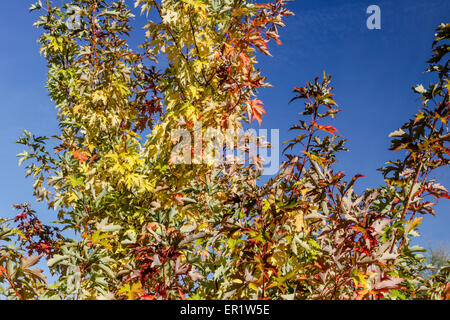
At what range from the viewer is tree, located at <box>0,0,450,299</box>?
2162 mm

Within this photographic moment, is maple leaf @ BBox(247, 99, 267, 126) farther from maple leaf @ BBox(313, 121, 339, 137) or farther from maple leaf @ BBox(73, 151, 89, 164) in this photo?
maple leaf @ BBox(73, 151, 89, 164)

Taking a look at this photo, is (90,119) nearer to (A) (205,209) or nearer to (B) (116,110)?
(B) (116,110)

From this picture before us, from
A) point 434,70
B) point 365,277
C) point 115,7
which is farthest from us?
point 115,7

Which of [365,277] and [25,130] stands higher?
[25,130]

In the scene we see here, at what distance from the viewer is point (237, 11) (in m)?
3.73

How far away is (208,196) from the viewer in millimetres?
3559

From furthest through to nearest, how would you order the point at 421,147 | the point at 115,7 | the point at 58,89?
the point at 58,89 → the point at 115,7 → the point at 421,147

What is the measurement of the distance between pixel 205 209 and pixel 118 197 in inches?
52.4

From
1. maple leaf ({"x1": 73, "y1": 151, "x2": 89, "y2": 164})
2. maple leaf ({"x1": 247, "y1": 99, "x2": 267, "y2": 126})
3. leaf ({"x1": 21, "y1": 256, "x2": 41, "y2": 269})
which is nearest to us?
leaf ({"x1": 21, "y1": 256, "x2": 41, "y2": 269})

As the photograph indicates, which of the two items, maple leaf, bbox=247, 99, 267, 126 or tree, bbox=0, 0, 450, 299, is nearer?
tree, bbox=0, 0, 450, 299

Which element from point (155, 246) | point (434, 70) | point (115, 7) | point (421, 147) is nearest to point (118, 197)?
point (155, 246)

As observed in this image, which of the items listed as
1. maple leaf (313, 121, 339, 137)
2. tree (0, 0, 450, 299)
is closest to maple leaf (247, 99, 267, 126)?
tree (0, 0, 450, 299)

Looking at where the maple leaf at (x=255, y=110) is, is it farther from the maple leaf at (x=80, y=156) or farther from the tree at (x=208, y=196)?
the maple leaf at (x=80, y=156)
